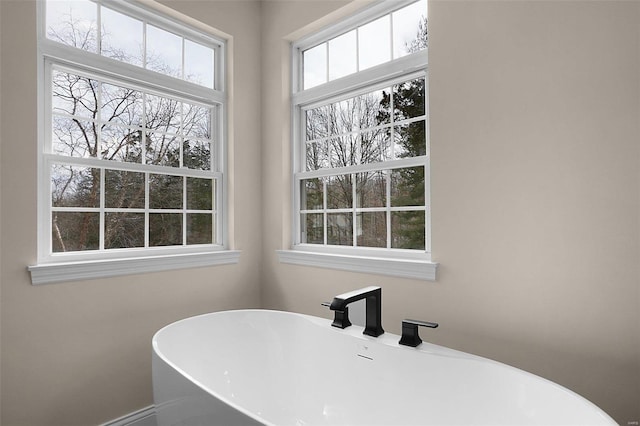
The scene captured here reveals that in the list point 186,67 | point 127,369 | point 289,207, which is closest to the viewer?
point 127,369

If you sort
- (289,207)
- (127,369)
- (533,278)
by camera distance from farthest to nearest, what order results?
1. (289,207)
2. (127,369)
3. (533,278)

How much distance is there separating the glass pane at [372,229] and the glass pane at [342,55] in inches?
37.3

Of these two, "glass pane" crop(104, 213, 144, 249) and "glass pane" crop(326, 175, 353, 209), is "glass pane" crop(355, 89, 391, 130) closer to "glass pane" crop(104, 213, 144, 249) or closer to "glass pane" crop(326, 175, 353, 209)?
"glass pane" crop(326, 175, 353, 209)

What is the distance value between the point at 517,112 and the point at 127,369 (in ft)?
7.79

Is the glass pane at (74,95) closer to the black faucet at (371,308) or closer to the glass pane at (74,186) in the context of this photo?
the glass pane at (74,186)

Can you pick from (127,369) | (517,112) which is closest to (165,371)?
(127,369)

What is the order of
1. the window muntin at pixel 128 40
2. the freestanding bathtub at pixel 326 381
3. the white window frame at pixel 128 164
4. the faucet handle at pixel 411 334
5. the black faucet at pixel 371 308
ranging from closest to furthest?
1. the freestanding bathtub at pixel 326 381
2. the faucet handle at pixel 411 334
3. the black faucet at pixel 371 308
4. the white window frame at pixel 128 164
5. the window muntin at pixel 128 40

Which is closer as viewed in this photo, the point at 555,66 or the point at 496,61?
the point at 555,66

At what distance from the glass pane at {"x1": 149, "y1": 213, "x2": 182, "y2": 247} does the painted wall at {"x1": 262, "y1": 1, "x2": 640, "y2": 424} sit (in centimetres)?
140

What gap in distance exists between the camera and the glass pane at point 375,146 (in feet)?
7.06

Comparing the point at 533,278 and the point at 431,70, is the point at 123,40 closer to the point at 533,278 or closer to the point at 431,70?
the point at 431,70

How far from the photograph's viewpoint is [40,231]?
1.77 m

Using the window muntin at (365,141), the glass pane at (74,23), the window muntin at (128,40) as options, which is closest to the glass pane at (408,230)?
the window muntin at (365,141)

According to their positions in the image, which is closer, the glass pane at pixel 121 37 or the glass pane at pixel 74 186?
the glass pane at pixel 74 186
